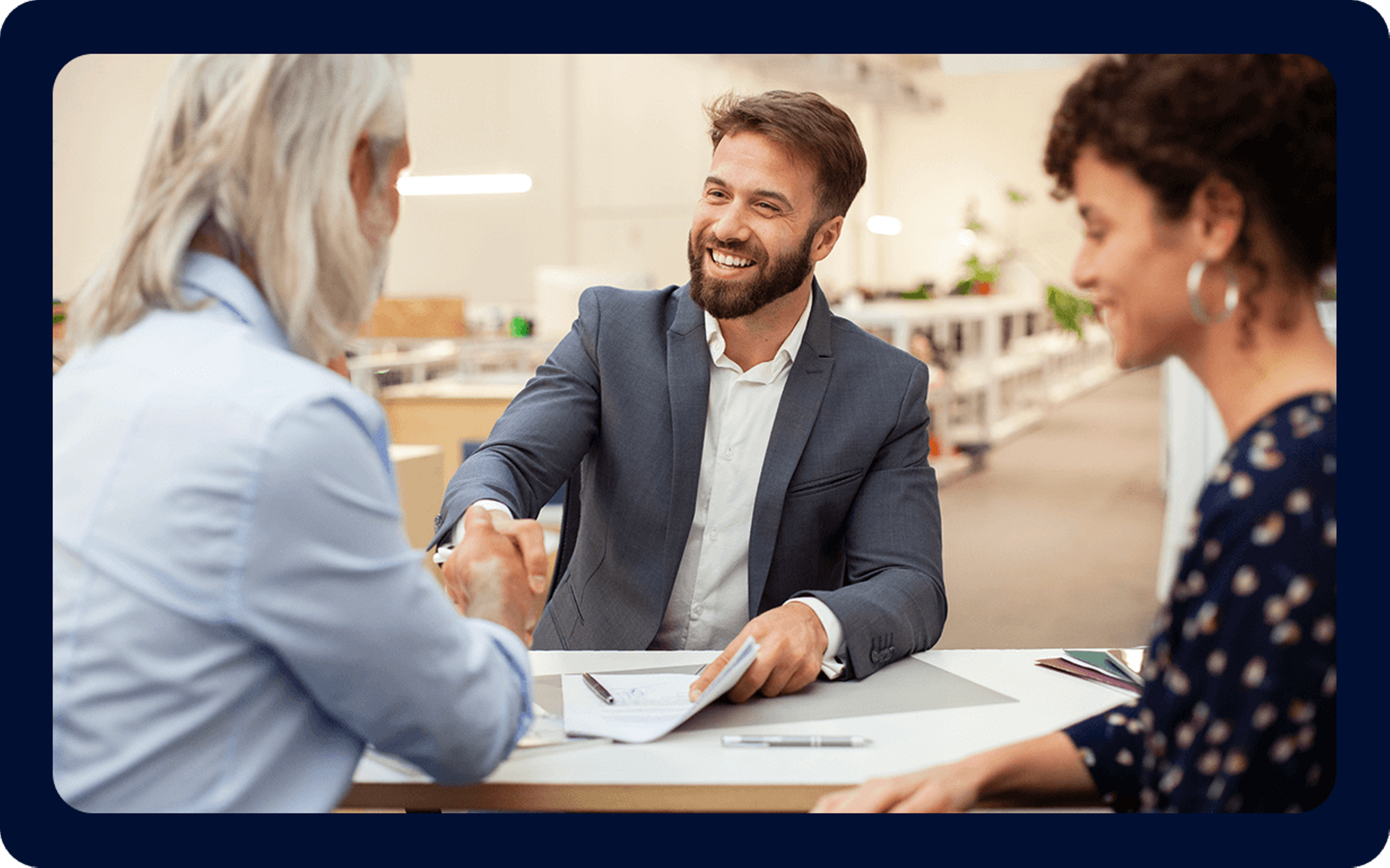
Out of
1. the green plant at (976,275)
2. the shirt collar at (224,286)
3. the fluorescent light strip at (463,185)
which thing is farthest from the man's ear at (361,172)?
the green plant at (976,275)

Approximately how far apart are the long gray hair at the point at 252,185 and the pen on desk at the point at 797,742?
22.7 inches

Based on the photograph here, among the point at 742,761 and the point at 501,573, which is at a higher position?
the point at 501,573

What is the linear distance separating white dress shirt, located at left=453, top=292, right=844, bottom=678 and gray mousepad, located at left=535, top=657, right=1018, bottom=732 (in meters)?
0.32

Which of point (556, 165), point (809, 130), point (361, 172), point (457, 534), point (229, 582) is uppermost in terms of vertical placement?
point (556, 165)

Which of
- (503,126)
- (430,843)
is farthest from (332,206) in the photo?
(503,126)

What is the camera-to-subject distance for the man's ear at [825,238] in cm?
179

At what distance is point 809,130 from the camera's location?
171 cm

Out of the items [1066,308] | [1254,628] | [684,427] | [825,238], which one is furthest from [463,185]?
[1254,628]

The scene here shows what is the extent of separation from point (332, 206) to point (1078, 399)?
432 inches

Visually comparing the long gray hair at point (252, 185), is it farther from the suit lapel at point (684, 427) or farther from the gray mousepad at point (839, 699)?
the suit lapel at point (684, 427)

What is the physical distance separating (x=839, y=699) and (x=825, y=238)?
0.79m

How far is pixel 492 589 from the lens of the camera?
116 cm

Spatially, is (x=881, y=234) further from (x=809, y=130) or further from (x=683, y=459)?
(x=683, y=459)
